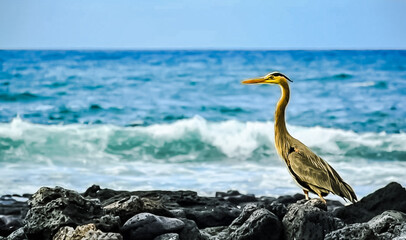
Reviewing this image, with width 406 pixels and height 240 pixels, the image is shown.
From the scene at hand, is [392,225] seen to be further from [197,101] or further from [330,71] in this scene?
[330,71]

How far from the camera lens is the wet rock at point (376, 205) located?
143 inches

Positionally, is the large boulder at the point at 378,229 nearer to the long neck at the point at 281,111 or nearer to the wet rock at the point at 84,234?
the long neck at the point at 281,111

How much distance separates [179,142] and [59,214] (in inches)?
202

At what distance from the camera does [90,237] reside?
2.81 m

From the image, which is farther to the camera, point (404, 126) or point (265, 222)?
point (404, 126)

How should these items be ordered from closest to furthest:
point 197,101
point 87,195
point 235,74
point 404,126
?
point 87,195 → point 404,126 → point 197,101 → point 235,74

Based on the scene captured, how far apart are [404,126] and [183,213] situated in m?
5.97

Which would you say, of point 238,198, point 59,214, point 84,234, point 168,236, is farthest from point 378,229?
point 238,198

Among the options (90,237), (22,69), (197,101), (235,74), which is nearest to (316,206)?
(90,237)

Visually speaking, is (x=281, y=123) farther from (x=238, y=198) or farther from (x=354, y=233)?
(x=238, y=198)

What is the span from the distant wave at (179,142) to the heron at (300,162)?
406 centimetres

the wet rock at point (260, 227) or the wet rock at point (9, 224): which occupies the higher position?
the wet rock at point (9, 224)

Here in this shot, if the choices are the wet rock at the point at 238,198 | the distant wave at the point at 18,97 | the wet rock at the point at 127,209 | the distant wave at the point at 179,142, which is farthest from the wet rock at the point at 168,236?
the distant wave at the point at 18,97

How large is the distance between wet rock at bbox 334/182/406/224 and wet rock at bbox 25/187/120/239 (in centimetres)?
128
